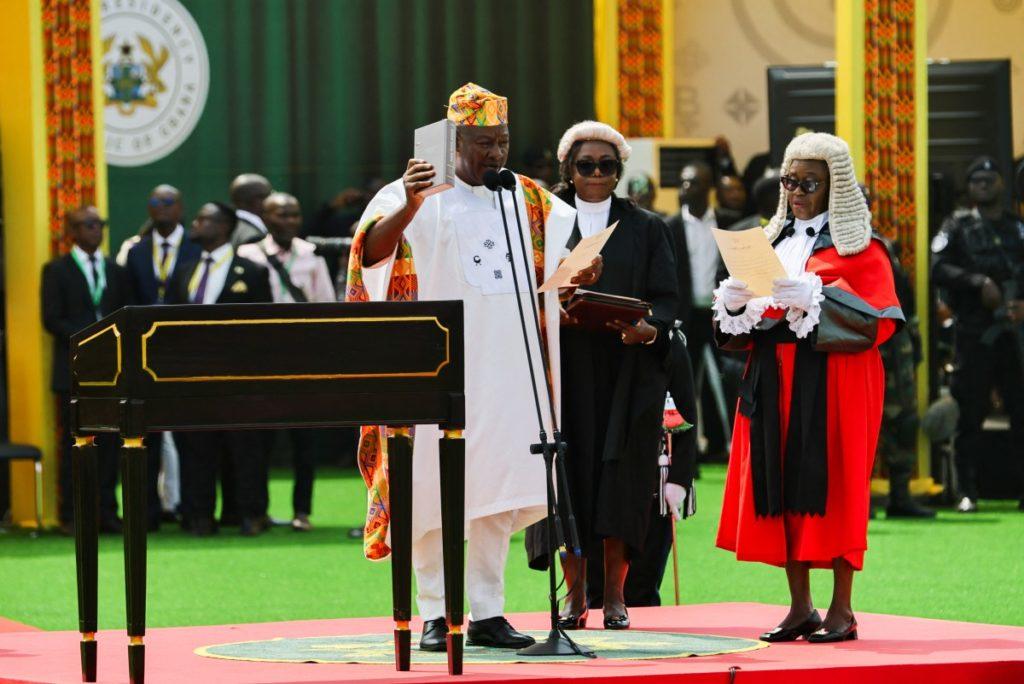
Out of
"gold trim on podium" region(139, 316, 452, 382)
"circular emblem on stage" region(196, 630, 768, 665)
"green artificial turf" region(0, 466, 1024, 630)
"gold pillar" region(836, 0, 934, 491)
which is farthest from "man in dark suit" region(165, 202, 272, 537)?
"gold trim on podium" region(139, 316, 452, 382)

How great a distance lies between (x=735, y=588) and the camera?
9820mm

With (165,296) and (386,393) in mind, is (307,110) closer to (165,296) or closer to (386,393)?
(165,296)

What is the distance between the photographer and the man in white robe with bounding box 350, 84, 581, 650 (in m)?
6.86

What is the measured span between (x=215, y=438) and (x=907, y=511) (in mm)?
4288

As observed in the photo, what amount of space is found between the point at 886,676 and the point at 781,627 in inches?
33.9

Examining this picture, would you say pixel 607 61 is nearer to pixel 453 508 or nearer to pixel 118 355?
pixel 453 508

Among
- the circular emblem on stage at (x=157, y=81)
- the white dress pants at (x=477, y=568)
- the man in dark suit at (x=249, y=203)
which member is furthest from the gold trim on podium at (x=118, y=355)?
the circular emblem on stage at (x=157, y=81)

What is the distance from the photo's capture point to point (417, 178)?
20.8 ft

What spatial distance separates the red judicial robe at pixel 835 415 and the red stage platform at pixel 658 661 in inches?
14.0

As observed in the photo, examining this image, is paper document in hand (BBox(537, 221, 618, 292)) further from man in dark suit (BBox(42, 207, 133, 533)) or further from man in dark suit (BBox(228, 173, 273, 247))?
man in dark suit (BBox(228, 173, 273, 247))

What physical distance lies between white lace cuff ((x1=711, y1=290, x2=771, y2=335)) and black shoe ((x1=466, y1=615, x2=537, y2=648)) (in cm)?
134

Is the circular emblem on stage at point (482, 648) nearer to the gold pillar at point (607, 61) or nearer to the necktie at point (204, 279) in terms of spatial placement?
the necktie at point (204, 279)

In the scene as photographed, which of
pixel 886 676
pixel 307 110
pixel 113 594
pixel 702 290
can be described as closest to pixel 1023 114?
pixel 702 290

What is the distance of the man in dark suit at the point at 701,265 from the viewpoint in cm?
1536
